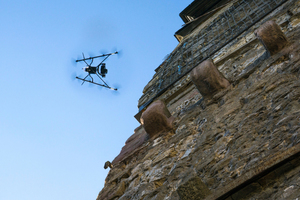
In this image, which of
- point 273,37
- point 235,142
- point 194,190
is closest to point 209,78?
point 273,37

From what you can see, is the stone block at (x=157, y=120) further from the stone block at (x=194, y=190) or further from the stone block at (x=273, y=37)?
the stone block at (x=194, y=190)

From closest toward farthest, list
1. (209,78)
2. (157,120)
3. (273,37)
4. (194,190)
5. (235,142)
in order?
(194,190), (235,142), (273,37), (209,78), (157,120)

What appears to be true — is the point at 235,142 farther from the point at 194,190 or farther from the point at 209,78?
the point at 209,78

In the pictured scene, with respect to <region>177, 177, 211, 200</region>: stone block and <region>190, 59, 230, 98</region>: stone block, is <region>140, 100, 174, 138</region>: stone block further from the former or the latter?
<region>177, 177, 211, 200</region>: stone block

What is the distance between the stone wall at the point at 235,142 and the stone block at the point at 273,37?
0.19 feet

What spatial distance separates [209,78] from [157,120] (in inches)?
27.9

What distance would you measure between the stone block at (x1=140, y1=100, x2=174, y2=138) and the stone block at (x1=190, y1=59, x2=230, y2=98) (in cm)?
49

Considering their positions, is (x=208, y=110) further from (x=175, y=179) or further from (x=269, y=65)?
(x=175, y=179)

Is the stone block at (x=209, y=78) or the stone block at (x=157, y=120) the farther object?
the stone block at (x=157, y=120)

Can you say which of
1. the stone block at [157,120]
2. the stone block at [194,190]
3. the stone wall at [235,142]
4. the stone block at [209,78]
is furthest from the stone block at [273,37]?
the stone block at [194,190]

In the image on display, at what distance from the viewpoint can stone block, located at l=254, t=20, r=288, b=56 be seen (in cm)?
307

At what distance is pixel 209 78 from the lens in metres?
3.31

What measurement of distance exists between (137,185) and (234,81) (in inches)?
52.8

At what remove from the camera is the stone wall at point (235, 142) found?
1864 millimetres
